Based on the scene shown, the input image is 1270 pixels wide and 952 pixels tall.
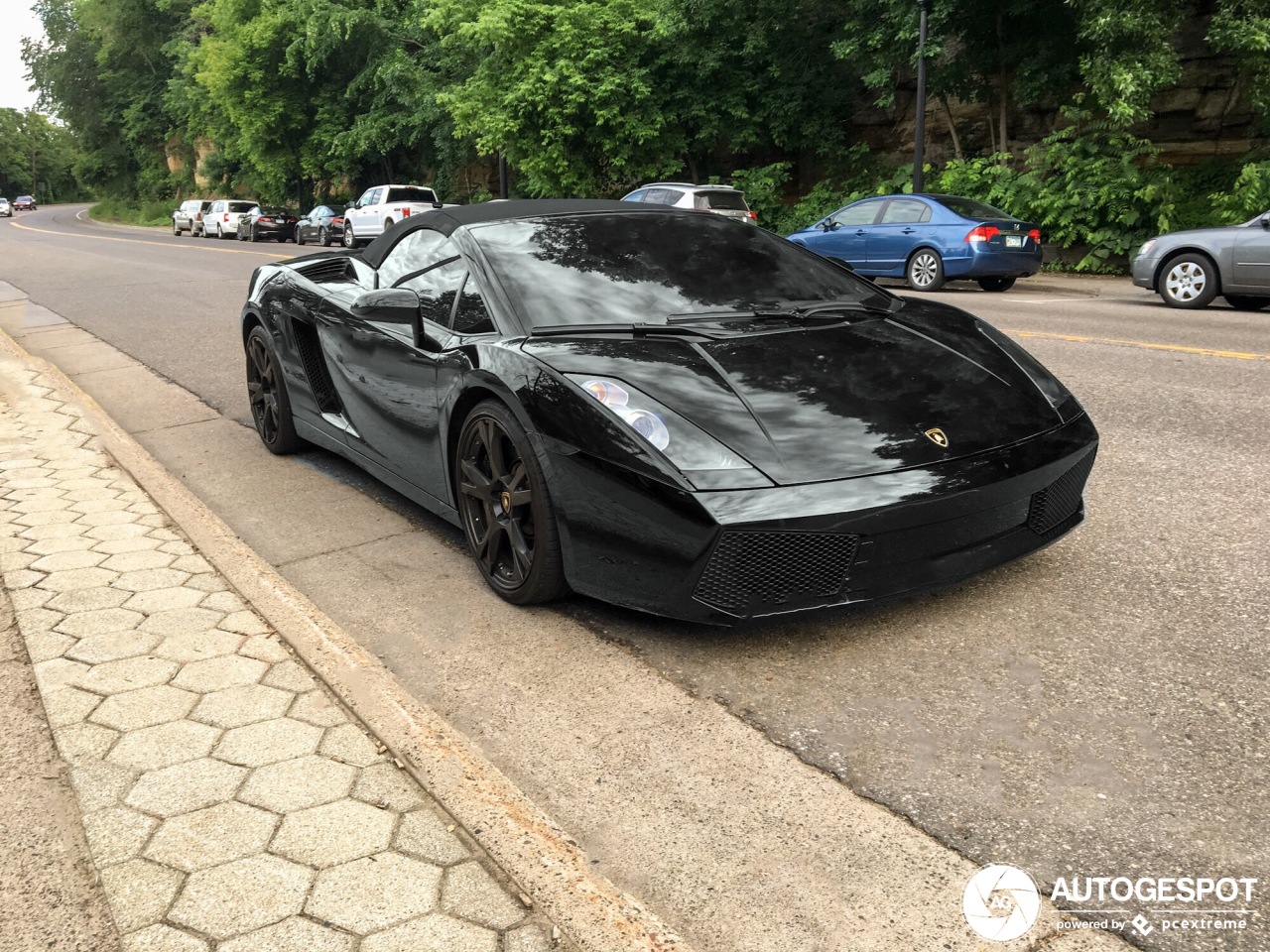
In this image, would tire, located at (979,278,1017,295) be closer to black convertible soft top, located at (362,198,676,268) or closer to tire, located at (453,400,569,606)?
black convertible soft top, located at (362,198,676,268)

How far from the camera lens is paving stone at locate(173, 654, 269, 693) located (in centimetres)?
321

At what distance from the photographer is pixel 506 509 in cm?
367

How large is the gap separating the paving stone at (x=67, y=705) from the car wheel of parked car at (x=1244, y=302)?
1265 cm

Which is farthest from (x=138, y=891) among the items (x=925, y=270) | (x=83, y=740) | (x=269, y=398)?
(x=925, y=270)

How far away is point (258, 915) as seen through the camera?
2.17 m

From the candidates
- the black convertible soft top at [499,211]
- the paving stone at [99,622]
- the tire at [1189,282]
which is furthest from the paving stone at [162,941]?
the tire at [1189,282]

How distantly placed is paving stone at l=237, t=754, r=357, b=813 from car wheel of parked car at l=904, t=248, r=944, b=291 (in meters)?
14.1

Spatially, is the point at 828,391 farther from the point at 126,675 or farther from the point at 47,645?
the point at 47,645

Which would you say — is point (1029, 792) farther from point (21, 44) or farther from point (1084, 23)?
point (21, 44)

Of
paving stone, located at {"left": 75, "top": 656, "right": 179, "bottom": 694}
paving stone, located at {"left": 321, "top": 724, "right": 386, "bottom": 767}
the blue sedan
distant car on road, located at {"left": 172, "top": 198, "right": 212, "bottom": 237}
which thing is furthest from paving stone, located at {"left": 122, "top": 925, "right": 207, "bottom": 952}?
distant car on road, located at {"left": 172, "top": 198, "right": 212, "bottom": 237}

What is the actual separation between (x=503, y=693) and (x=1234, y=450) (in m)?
4.09

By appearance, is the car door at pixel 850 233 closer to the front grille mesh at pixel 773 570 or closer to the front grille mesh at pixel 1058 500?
the front grille mesh at pixel 1058 500

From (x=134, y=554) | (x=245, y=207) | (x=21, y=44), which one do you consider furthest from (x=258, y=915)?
(x=21, y=44)

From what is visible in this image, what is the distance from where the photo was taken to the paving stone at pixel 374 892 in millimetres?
2150
